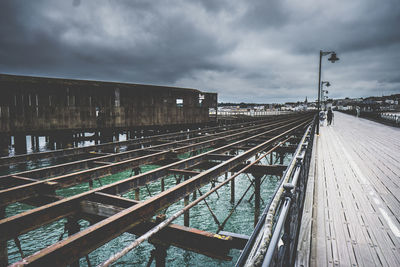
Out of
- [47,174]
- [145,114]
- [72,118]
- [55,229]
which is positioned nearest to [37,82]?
[72,118]

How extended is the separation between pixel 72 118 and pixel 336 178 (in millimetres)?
20259

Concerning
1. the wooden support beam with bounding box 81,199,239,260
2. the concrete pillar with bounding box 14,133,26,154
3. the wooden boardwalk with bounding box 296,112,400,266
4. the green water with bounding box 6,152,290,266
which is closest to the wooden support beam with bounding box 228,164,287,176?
the wooden boardwalk with bounding box 296,112,400,266

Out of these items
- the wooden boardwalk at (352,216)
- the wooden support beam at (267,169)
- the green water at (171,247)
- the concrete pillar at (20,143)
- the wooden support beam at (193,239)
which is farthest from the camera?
the concrete pillar at (20,143)

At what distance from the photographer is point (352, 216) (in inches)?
185

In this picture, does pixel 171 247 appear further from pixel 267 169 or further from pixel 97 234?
pixel 97 234

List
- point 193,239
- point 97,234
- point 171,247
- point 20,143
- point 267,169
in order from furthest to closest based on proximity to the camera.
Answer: point 20,143 → point 171,247 → point 267,169 → point 193,239 → point 97,234

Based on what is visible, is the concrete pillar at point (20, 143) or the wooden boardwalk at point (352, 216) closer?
the wooden boardwalk at point (352, 216)

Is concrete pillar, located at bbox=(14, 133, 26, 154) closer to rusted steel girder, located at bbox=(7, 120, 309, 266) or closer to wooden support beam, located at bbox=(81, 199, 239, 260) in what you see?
wooden support beam, located at bbox=(81, 199, 239, 260)

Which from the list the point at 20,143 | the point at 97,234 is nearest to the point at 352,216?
the point at 97,234

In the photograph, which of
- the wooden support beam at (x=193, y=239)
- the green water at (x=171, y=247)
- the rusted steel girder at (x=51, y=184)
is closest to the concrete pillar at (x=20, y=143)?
the green water at (x=171, y=247)

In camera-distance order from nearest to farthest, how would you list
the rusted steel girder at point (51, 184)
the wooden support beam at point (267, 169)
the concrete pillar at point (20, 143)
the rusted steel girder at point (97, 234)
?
the rusted steel girder at point (97, 234) < the rusted steel girder at point (51, 184) < the wooden support beam at point (267, 169) < the concrete pillar at point (20, 143)

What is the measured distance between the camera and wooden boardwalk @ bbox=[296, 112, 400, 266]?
345cm

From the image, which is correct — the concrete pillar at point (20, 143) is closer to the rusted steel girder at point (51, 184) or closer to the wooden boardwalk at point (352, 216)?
the rusted steel girder at point (51, 184)

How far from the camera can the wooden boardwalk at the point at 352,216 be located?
345cm
